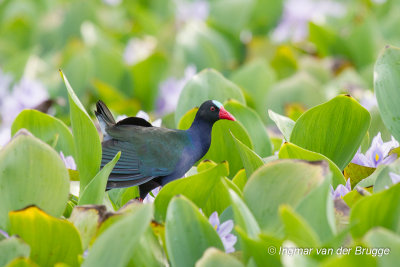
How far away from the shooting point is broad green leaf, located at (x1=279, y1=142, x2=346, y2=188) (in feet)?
5.72

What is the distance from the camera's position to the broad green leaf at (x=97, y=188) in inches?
66.4

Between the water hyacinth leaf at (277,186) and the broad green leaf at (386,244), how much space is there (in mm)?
281

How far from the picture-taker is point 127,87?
3.93m

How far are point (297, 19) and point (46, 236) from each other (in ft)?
12.3


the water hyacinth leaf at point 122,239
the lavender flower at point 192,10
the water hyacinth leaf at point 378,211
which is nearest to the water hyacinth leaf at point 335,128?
the water hyacinth leaf at point 378,211

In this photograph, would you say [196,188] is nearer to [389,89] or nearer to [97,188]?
[97,188]

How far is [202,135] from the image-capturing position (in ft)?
6.99

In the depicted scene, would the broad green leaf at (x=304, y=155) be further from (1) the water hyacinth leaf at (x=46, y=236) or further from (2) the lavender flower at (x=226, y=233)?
(1) the water hyacinth leaf at (x=46, y=236)

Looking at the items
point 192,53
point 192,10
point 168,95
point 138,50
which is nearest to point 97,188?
point 168,95

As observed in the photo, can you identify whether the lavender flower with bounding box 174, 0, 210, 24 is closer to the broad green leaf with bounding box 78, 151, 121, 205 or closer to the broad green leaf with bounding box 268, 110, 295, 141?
the broad green leaf with bounding box 268, 110, 295, 141

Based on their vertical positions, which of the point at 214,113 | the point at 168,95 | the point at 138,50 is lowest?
the point at 168,95

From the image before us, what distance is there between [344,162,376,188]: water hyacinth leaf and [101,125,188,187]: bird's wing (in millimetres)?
492

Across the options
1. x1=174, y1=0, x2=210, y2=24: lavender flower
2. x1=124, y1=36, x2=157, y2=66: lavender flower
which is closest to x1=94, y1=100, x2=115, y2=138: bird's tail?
x1=124, y1=36, x2=157, y2=66: lavender flower

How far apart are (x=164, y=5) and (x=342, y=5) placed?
159 cm
